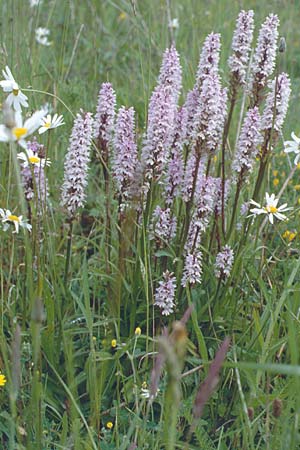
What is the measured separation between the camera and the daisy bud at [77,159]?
70.6 inches

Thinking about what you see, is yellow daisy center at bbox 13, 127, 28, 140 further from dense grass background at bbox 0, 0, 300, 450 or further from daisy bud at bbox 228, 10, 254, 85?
daisy bud at bbox 228, 10, 254, 85

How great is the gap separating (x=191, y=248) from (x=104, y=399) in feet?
1.48

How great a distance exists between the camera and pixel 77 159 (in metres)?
1.81

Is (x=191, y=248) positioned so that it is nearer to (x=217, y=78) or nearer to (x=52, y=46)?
(x=217, y=78)

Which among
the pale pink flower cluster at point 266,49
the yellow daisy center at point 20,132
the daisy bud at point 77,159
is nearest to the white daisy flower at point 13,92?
the daisy bud at point 77,159

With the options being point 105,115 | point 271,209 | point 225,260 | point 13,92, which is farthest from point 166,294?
point 13,92

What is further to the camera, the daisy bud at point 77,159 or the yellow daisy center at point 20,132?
the daisy bud at point 77,159

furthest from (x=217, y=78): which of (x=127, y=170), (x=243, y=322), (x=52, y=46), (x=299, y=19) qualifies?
(x=299, y=19)

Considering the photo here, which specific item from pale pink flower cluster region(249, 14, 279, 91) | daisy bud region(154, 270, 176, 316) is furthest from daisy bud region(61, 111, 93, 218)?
pale pink flower cluster region(249, 14, 279, 91)

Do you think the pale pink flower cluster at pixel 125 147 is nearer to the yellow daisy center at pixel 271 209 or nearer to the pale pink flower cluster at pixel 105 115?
the pale pink flower cluster at pixel 105 115

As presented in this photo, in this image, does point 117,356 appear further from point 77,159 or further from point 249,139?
point 249,139

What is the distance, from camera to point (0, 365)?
5.84 feet

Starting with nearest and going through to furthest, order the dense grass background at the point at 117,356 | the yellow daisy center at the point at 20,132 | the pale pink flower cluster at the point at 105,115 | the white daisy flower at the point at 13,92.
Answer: the yellow daisy center at the point at 20,132 → the dense grass background at the point at 117,356 → the white daisy flower at the point at 13,92 → the pale pink flower cluster at the point at 105,115

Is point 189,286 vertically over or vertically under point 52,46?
under
